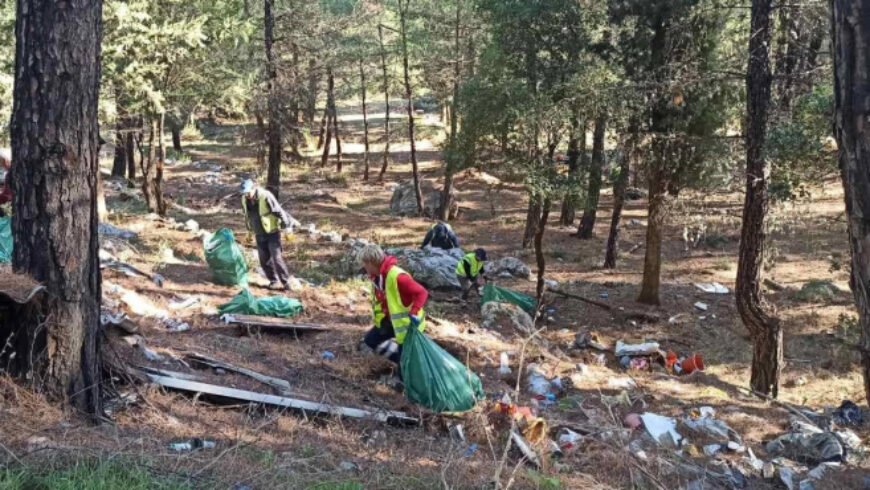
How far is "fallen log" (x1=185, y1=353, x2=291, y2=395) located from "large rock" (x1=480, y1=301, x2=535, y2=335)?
→ 14.2ft

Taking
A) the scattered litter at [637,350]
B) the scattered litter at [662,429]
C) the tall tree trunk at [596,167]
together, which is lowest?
the scattered litter at [637,350]

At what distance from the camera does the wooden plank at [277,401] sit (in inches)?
197

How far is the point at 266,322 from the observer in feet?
24.6

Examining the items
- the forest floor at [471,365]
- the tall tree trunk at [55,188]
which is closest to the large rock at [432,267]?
the forest floor at [471,365]

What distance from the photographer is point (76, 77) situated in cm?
384

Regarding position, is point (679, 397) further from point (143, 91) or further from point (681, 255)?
point (143, 91)

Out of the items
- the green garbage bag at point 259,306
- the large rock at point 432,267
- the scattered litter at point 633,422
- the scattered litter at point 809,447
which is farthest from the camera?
the large rock at point 432,267

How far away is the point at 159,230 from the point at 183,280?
4918 millimetres

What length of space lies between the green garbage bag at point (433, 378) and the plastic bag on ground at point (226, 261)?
5026 millimetres

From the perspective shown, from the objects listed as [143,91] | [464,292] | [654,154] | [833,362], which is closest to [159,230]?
[143,91]

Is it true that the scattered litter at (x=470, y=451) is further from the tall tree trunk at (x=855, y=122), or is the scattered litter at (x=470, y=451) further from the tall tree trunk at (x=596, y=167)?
the tall tree trunk at (x=596, y=167)

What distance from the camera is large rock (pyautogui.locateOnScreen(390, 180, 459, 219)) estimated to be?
2242cm

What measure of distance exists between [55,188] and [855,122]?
376 cm

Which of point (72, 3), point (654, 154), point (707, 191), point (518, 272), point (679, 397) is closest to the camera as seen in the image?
point (72, 3)
